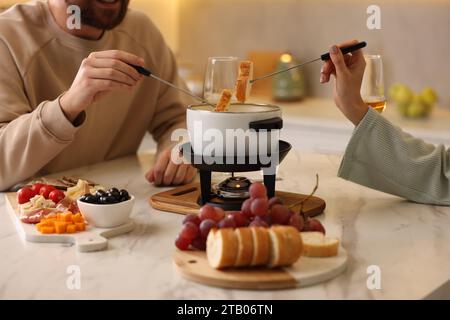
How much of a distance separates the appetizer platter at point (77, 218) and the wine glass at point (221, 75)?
39cm

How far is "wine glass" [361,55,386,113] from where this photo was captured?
1.81 m

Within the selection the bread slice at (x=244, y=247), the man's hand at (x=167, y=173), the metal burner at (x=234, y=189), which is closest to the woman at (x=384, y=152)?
the metal burner at (x=234, y=189)

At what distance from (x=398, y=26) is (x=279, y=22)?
2.13 feet

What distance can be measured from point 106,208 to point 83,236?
0.25ft

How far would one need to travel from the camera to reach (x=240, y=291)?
1190 millimetres

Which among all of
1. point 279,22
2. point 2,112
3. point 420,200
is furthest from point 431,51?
→ point 2,112

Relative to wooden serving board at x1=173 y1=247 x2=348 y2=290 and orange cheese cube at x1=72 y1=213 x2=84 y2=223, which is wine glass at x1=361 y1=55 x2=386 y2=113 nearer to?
wooden serving board at x1=173 y1=247 x2=348 y2=290

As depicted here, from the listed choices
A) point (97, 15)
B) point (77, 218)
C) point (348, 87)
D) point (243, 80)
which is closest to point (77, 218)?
point (77, 218)

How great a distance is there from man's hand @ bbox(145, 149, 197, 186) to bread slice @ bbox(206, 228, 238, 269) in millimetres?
682

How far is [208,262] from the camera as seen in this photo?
1260mm

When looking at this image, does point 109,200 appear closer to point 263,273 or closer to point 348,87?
point 263,273

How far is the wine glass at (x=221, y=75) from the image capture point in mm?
1781

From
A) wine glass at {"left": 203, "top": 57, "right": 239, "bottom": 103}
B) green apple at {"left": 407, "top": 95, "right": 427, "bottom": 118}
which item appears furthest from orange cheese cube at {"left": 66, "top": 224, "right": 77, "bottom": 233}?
green apple at {"left": 407, "top": 95, "right": 427, "bottom": 118}

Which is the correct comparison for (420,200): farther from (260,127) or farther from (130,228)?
(130,228)
